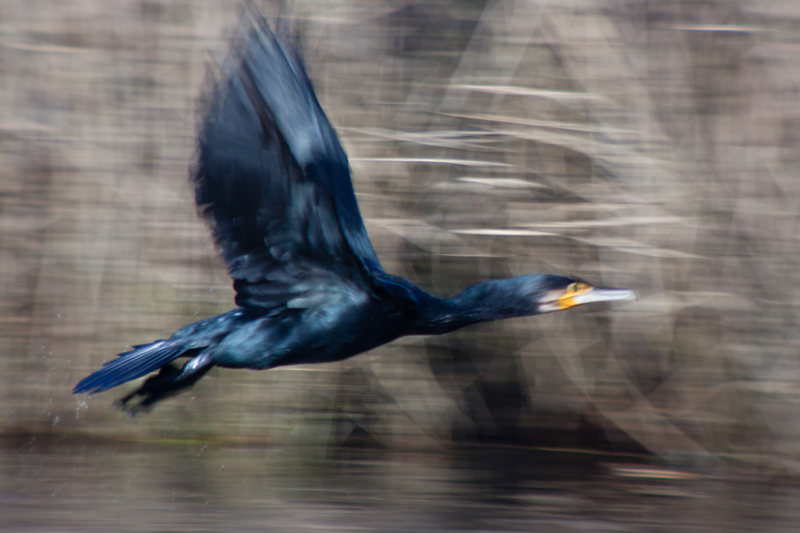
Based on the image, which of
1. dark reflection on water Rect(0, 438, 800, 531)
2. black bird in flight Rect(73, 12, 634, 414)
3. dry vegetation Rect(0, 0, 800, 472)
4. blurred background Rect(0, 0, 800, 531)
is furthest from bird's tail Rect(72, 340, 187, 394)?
dry vegetation Rect(0, 0, 800, 472)

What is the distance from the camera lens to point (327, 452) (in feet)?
12.2

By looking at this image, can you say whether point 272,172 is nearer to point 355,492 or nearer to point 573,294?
point 573,294

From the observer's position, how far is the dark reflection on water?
294 centimetres

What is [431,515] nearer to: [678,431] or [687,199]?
[678,431]

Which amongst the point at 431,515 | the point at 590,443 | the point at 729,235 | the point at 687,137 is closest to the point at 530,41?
the point at 687,137

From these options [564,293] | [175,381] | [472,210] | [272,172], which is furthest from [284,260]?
[472,210]

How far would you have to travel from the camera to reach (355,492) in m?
3.28

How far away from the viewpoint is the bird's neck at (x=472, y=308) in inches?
94.7

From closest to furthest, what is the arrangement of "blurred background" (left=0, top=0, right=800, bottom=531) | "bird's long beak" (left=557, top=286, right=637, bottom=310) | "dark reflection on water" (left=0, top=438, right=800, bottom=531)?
"bird's long beak" (left=557, top=286, right=637, bottom=310) < "dark reflection on water" (left=0, top=438, right=800, bottom=531) < "blurred background" (left=0, top=0, right=800, bottom=531)

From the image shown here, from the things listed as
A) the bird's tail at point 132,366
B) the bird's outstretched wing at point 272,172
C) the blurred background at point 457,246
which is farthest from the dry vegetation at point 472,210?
the bird's outstretched wing at point 272,172

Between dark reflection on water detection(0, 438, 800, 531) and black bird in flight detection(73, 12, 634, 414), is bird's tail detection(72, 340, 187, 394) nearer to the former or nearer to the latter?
black bird in flight detection(73, 12, 634, 414)

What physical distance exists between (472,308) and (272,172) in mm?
686

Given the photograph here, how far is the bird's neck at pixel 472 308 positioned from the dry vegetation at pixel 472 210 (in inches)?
45.6

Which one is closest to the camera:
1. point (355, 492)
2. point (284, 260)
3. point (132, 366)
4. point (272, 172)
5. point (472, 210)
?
point (272, 172)
